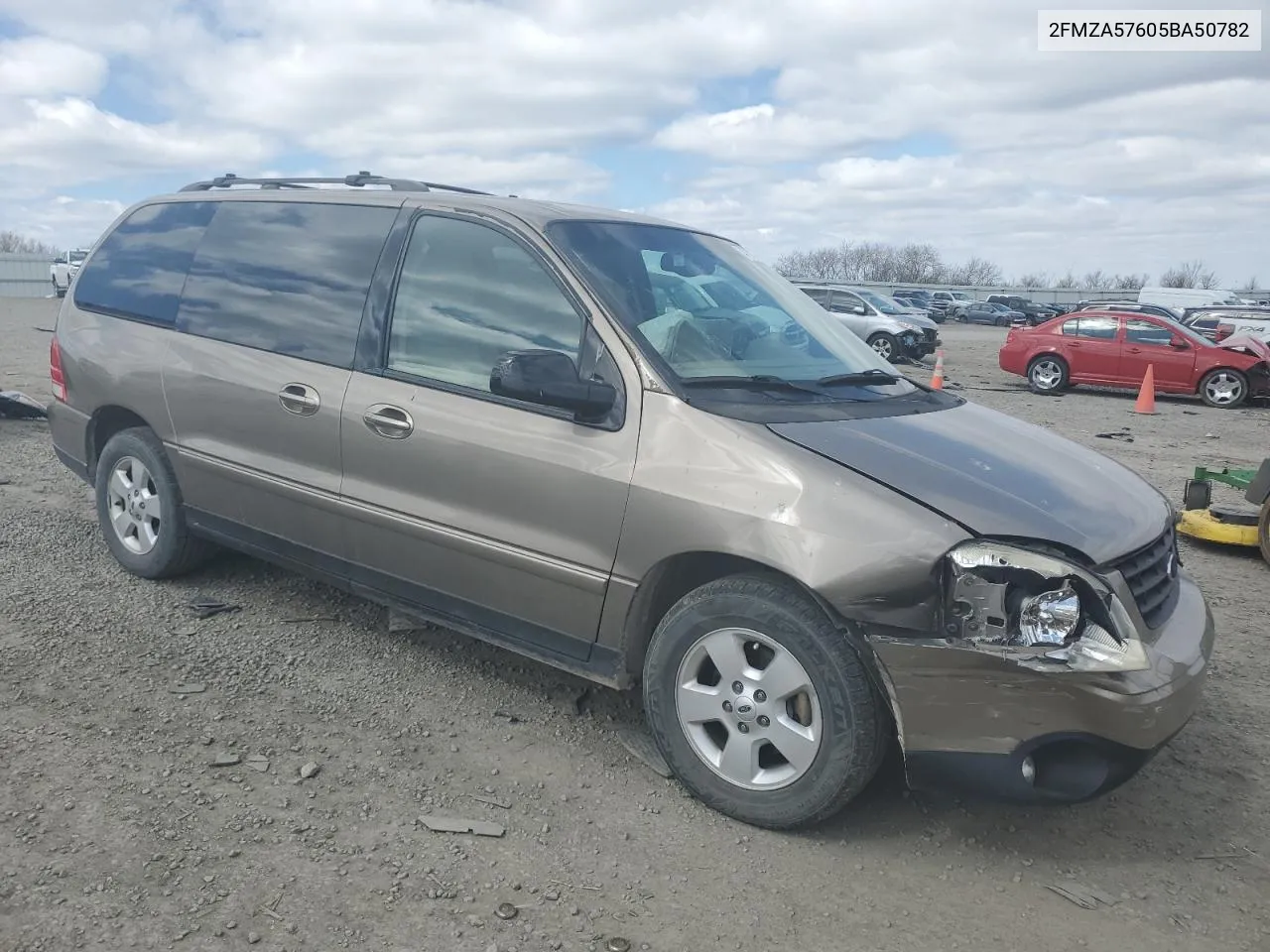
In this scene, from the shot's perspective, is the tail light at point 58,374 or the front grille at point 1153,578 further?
the tail light at point 58,374

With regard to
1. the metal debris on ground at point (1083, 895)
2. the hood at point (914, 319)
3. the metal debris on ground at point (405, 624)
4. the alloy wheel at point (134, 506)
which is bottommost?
the metal debris on ground at point (1083, 895)

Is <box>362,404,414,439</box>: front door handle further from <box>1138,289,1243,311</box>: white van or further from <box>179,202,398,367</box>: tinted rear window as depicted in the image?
<box>1138,289,1243,311</box>: white van

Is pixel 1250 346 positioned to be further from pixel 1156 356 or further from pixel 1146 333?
pixel 1146 333

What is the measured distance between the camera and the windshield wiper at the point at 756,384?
3.35 m

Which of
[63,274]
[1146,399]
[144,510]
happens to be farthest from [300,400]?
[63,274]

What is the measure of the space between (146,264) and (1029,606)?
4.25 m

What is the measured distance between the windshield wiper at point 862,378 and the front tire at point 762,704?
0.98 meters

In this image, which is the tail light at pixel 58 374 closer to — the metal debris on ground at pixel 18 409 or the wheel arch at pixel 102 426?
the wheel arch at pixel 102 426

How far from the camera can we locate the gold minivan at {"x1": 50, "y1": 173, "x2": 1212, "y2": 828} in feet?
9.14

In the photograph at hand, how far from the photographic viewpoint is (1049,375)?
1833 cm

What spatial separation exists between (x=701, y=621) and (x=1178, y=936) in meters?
1.51

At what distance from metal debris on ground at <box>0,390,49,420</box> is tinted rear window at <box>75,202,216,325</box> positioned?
15.3 feet

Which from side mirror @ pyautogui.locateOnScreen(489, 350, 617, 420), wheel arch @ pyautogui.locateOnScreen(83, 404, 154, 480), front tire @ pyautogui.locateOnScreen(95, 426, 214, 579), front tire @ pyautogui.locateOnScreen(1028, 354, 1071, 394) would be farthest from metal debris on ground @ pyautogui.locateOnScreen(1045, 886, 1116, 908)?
front tire @ pyautogui.locateOnScreen(1028, 354, 1071, 394)

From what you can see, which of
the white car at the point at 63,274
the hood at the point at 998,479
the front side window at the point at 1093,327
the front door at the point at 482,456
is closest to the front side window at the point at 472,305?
the front door at the point at 482,456
